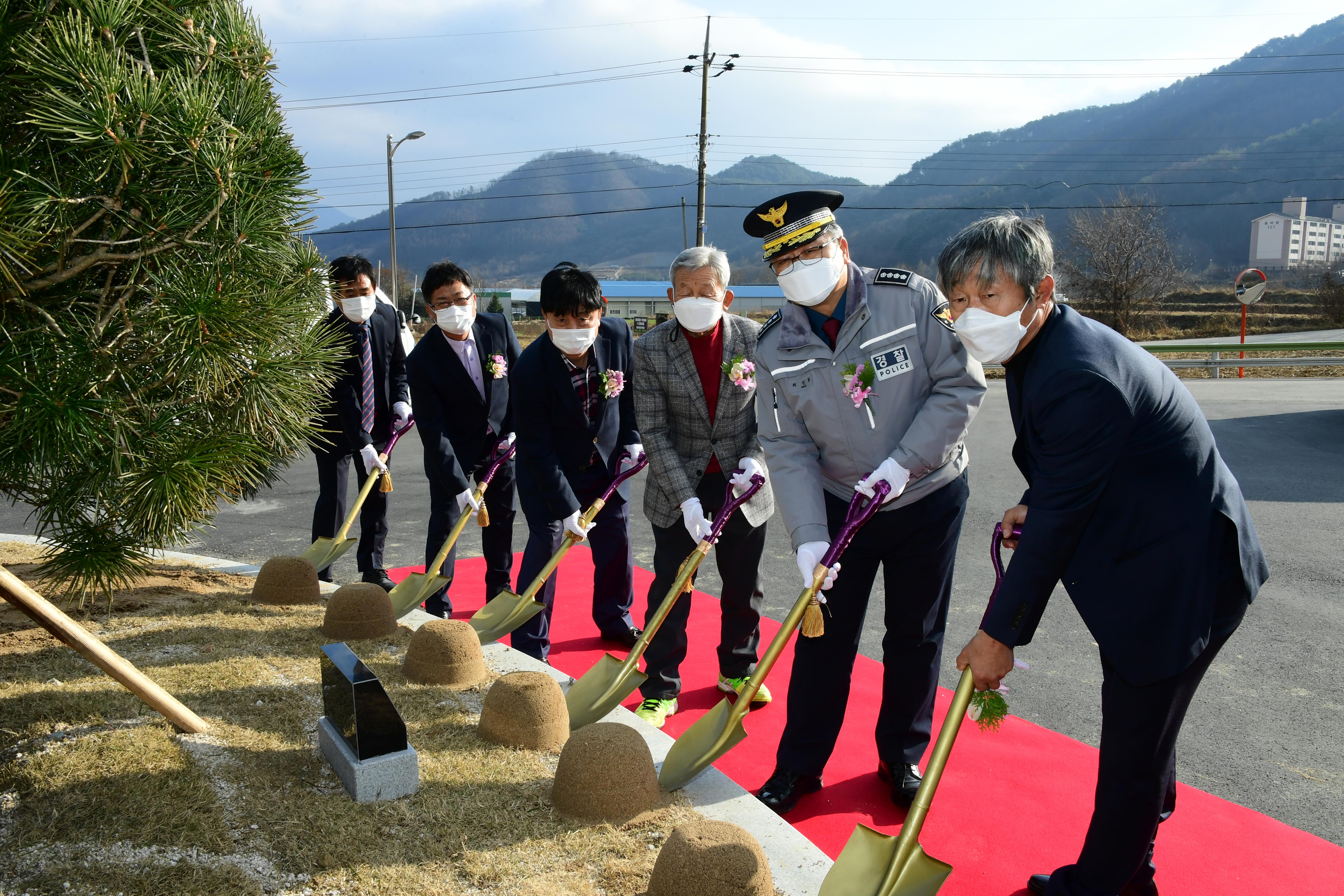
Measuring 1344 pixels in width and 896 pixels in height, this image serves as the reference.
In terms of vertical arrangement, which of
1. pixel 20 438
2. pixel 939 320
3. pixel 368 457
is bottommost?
pixel 368 457

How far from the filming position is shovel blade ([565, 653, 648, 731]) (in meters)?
3.28

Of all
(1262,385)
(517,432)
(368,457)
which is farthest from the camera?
(1262,385)

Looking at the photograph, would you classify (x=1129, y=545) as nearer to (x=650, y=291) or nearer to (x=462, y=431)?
(x=462, y=431)

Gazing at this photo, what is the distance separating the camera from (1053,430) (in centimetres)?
208

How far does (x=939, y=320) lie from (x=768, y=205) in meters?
0.76

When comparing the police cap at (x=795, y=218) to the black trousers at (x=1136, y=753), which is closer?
the black trousers at (x=1136, y=753)

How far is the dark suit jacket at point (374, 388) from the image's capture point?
16.9 feet

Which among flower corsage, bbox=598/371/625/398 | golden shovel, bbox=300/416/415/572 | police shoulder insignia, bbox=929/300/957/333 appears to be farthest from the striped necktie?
police shoulder insignia, bbox=929/300/957/333

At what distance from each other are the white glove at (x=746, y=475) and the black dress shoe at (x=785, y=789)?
108cm

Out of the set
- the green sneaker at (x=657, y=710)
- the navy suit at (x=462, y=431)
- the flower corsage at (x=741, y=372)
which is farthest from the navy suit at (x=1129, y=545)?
the navy suit at (x=462, y=431)

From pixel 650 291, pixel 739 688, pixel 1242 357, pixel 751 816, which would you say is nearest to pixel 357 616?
pixel 739 688

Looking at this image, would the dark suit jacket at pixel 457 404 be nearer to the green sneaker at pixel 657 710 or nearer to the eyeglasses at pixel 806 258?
the green sneaker at pixel 657 710

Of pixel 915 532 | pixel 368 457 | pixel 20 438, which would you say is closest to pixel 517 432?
pixel 368 457

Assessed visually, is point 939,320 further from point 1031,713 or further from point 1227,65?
point 1227,65
